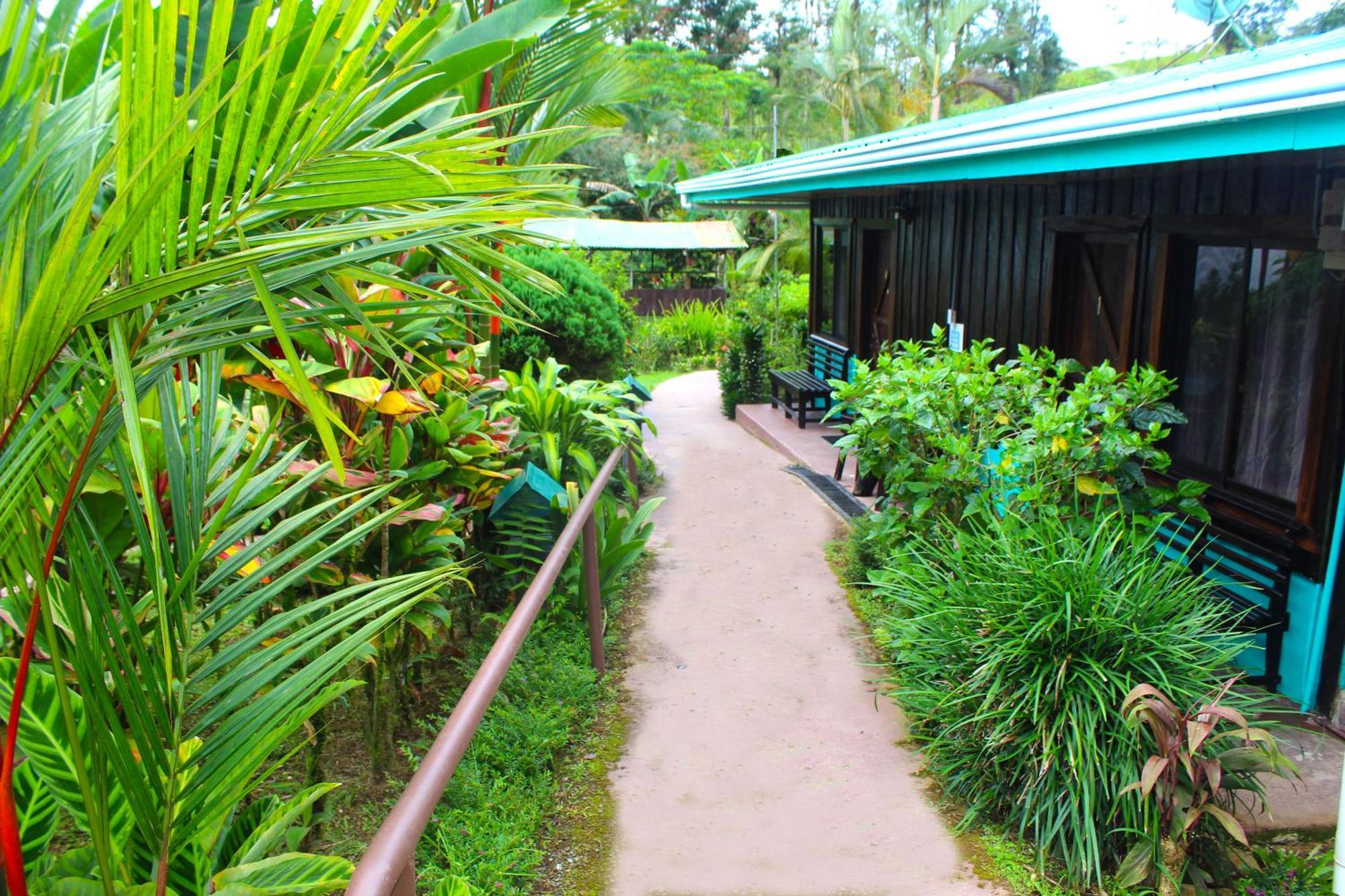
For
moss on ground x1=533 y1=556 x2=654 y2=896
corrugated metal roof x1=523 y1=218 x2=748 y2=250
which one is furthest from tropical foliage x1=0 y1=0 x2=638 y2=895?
corrugated metal roof x1=523 y1=218 x2=748 y2=250

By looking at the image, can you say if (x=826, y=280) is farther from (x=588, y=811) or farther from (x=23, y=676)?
(x=23, y=676)

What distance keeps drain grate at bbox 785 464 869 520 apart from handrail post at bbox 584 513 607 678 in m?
2.85

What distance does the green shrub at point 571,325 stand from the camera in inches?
385

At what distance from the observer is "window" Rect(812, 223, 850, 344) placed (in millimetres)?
11383

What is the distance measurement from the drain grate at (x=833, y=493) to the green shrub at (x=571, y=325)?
2.46 metres

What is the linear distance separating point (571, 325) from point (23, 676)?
8.60 m

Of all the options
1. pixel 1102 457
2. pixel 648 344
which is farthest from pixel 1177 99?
pixel 648 344

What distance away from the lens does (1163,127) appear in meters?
3.43

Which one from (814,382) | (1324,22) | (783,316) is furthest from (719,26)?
(814,382)

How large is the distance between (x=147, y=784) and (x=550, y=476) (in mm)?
3684

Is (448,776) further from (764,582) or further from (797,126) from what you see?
(797,126)

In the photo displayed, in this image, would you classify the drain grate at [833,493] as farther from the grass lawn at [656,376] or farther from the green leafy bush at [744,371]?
the grass lawn at [656,376]

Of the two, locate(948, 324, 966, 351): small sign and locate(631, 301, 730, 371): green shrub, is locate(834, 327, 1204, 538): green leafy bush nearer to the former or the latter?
locate(948, 324, 966, 351): small sign

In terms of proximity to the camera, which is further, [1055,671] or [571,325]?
[571,325]
